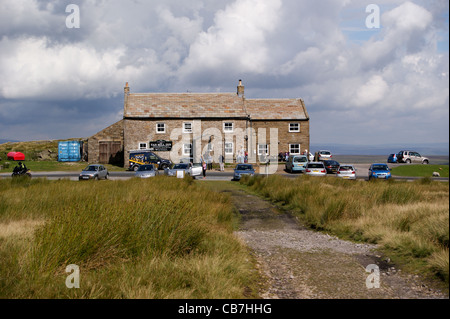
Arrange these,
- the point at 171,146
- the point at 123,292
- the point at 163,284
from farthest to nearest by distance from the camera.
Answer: the point at 171,146, the point at 163,284, the point at 123,292

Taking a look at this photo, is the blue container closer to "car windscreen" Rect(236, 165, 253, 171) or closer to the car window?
"car windscreen" Rect(236, 165, 253, 171)

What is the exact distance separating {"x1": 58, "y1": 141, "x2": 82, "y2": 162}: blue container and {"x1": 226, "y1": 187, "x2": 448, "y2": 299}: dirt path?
41614 millimetres

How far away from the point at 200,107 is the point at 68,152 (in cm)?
1709

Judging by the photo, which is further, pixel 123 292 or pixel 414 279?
pixel 414 279

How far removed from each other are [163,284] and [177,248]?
1.75m

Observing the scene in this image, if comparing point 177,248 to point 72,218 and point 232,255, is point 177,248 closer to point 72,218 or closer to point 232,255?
point 232,255

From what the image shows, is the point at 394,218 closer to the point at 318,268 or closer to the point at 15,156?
the point at 318,268

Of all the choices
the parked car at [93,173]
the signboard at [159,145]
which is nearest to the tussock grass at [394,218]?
the parked car at [93,173]

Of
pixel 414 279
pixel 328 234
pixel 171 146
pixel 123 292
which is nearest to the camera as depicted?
pixel 123 292

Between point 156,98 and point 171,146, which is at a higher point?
point 156,98

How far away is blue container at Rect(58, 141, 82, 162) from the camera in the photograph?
49.4 meters

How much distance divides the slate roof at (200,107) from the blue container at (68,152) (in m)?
9.38

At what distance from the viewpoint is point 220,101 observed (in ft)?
157

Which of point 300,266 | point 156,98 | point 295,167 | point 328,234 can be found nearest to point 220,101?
point 156,98
